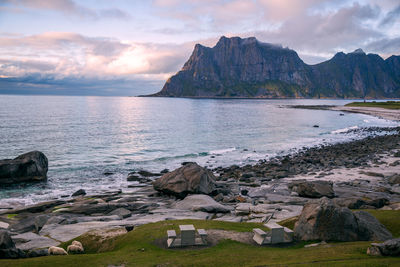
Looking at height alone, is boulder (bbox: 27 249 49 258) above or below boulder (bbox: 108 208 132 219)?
above

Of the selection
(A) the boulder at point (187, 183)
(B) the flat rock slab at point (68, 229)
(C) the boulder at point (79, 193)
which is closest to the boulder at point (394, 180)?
(A) the boulder at point (187, 183)

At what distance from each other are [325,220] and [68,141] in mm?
59570

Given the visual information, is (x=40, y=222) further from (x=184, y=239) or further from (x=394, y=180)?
(x=394, y=180)

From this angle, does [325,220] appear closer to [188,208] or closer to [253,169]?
[188,208]

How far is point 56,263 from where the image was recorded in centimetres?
1166

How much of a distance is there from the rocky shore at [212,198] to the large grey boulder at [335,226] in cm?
492

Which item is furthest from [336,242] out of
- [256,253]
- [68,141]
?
[68,141]

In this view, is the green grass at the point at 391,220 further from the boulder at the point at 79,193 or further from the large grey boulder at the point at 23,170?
the large grey boulder at the point at 23,170

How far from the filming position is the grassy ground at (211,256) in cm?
1079

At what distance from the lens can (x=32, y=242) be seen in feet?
52.4

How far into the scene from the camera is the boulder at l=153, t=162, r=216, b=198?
28.5 m

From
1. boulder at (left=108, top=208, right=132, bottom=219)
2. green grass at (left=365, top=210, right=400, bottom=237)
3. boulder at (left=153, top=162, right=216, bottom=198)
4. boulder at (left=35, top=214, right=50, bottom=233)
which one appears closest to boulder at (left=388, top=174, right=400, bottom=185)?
green grass at (left=365, top=210, right=400, bottom=237)

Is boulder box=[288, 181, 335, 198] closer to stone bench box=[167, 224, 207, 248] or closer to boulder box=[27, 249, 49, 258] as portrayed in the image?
stone bench box=[167, 224, 207, 248]

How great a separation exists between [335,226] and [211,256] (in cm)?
629
